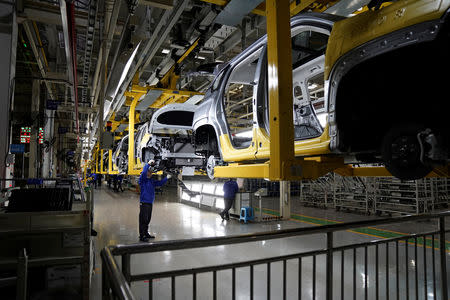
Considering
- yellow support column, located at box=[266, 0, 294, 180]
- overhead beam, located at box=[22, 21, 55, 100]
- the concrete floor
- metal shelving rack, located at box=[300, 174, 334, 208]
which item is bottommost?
the concrete floor

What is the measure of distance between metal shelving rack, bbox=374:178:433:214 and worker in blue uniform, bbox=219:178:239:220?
4.96 metres

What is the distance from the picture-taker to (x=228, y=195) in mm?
8977

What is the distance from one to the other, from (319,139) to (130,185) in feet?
78.3

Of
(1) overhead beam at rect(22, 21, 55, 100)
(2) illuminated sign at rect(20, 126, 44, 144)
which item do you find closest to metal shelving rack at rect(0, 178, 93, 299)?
(1) overhead beam at rect(22, 21, 55, 100)

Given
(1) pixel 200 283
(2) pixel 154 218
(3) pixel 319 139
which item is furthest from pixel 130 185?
(3) pixel 319 139

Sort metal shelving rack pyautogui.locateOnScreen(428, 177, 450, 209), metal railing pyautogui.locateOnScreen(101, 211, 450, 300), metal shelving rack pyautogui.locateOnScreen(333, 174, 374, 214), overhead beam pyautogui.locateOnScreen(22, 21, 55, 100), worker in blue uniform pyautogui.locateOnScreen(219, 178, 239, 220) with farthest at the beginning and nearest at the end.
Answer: metal shelving rack pyautogui.locateOnScreen(333, 174, 374, 214)
metal shelving rack pyautogui.locateOnScreen(428, 177, 450, 209)
worker in blue uniform pyautogui.locateOnScreen(219, 178, 239, 220)
overhead beam pyautogui.locateOnScreen(22, 21, 55, 100)
metal railing pyautogui.locateOnScreen(101, 211, 450, 300)

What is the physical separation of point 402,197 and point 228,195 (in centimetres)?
567

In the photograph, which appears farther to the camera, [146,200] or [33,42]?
[33,42]

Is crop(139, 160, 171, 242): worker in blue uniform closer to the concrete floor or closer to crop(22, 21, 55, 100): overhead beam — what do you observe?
the concrete floor

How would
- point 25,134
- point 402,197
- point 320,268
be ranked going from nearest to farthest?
point 320,268 → point 25,134 → point 402,197

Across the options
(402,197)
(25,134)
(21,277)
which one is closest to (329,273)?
(21,277)

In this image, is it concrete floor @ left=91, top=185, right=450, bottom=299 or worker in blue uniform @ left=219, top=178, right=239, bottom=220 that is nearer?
concrete floor @ left=91, top=185, right=450, bottom=299

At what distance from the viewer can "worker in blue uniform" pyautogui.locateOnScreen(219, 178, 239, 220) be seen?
8.97 meters

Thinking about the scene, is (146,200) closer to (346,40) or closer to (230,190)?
(230,190)
